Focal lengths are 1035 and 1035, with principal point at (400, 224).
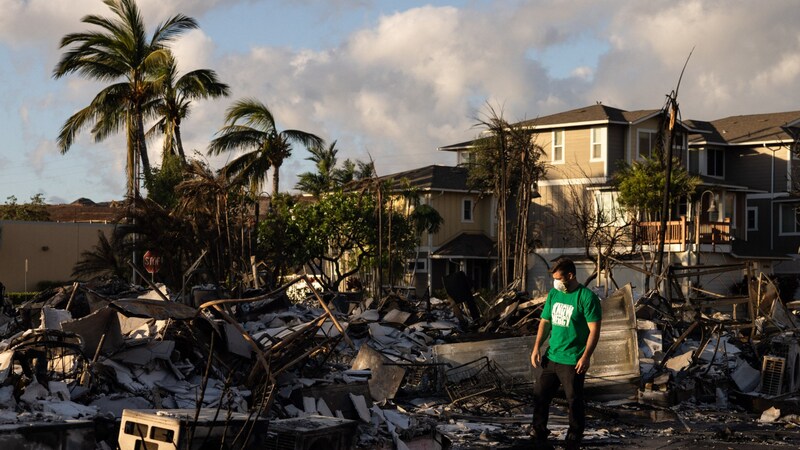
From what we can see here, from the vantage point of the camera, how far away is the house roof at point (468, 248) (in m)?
45.4

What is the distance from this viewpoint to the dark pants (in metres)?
9.12

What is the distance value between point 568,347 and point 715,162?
40150 mm

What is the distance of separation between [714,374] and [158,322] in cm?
791

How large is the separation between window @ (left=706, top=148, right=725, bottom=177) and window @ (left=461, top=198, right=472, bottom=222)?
427 inches

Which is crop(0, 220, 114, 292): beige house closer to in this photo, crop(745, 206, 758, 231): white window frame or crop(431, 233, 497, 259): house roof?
crop(431, 233, 497, 259): house roof

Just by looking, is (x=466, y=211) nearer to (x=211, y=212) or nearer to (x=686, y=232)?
(x=686, y=232)

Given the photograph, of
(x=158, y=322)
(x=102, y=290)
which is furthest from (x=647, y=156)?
(x=158, y=322)

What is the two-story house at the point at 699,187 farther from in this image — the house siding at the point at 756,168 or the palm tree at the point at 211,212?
the palm tree at the point at 211,212

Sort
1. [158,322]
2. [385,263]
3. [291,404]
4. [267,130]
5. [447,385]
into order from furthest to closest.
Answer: [267,130]
[385,263]
[447,385]
[158,322]
[291,404]

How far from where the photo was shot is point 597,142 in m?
43.2

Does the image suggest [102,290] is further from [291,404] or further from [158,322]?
[291,404]

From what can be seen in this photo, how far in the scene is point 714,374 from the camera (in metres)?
14.4

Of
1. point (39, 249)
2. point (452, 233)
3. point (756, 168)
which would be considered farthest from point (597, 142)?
point (39, 249)

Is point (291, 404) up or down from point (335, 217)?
down
